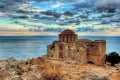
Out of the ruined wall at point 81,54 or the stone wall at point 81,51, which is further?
the stone wall at point 81,51

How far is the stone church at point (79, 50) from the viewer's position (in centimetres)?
2848

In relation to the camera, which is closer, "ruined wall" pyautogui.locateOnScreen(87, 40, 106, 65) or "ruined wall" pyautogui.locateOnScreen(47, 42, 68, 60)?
"ruined wall" pyautogui.locateOnScreen(87, 40, 106, 65)

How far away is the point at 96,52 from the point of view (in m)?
29.2

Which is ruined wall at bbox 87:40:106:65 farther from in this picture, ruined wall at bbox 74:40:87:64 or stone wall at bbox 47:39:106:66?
ruined wall at bbox 74:40:87:64

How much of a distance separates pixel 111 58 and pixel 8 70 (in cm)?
3180

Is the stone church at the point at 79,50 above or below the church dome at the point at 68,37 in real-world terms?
below

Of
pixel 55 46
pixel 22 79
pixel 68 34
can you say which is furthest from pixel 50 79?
pixel 68 34

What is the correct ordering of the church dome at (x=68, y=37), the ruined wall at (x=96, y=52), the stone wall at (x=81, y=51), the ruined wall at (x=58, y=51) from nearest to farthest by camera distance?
the stone wall at (x=81, y=51) < the ruined wall at (x=96, y=52) < the ruined wall at (x=58, y=51) < the church dome at (x=68, y=37)

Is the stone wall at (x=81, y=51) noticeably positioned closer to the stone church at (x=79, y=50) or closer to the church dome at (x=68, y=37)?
the stone church at (x=79, y=50)

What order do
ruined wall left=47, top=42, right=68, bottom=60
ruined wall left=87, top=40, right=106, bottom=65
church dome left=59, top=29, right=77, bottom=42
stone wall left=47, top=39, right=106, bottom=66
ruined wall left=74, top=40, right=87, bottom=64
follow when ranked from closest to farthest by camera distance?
ruined wall left=74, top=40, right=87, bottom=64
stone wall left=47, top=39, right=106, bottom=66
ruined wall left=87, top=40, right=106, bottom=65
ruined wall left=47, top=42, right=68, bottom=60
church dome left=59, top=29, right=77, bottom=42

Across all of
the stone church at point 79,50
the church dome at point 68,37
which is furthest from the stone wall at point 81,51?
the church dome at point 68,37

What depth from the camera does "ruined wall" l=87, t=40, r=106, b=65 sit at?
28.8 metres

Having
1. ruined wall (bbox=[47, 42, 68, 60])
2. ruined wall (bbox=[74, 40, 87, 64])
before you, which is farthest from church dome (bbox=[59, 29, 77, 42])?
ruined wall (bbox=[74, 40, 87, 64])

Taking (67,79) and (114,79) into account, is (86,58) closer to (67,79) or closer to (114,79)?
(114,79)
